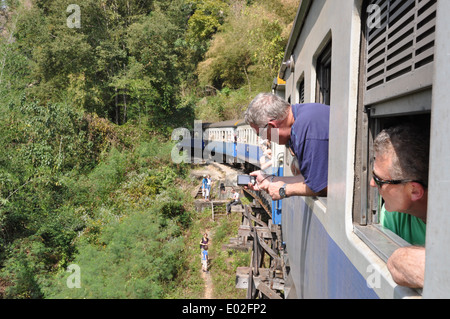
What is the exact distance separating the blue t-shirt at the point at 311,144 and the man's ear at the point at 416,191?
3.41ft

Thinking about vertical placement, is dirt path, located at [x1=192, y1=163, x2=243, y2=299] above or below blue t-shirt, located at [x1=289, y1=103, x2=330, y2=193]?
below

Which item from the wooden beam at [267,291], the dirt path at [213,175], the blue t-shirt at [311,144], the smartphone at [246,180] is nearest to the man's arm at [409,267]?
the blue t-shirt at [311,144]

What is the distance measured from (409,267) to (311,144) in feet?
4.35

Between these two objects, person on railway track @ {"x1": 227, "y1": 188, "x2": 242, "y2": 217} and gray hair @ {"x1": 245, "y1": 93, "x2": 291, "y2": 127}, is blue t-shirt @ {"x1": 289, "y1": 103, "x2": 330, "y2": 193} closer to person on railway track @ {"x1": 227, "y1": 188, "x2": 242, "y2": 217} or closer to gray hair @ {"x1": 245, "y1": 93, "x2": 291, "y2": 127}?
gray hair @ {"x1": 245, "y1": 93, "x2": 291, "y2": 127}

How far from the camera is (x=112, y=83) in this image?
2236cm

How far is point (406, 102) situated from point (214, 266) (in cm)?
1375

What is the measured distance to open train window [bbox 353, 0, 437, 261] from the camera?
1104 mm

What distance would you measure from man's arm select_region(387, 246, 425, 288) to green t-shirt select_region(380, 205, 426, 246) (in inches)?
15.3

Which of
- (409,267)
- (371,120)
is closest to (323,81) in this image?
(371,120)

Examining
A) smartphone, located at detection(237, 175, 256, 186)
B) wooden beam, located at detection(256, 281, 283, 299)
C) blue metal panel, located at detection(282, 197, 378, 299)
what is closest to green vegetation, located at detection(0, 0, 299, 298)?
wooden beam, located at detection(256, 281, 283, 299)

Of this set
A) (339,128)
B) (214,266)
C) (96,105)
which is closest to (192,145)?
(96,105)

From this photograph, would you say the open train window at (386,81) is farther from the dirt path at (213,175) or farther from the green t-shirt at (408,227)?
the dirt path at (213,175)

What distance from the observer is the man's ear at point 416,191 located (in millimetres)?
1239

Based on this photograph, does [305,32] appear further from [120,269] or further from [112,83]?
[112,83]
